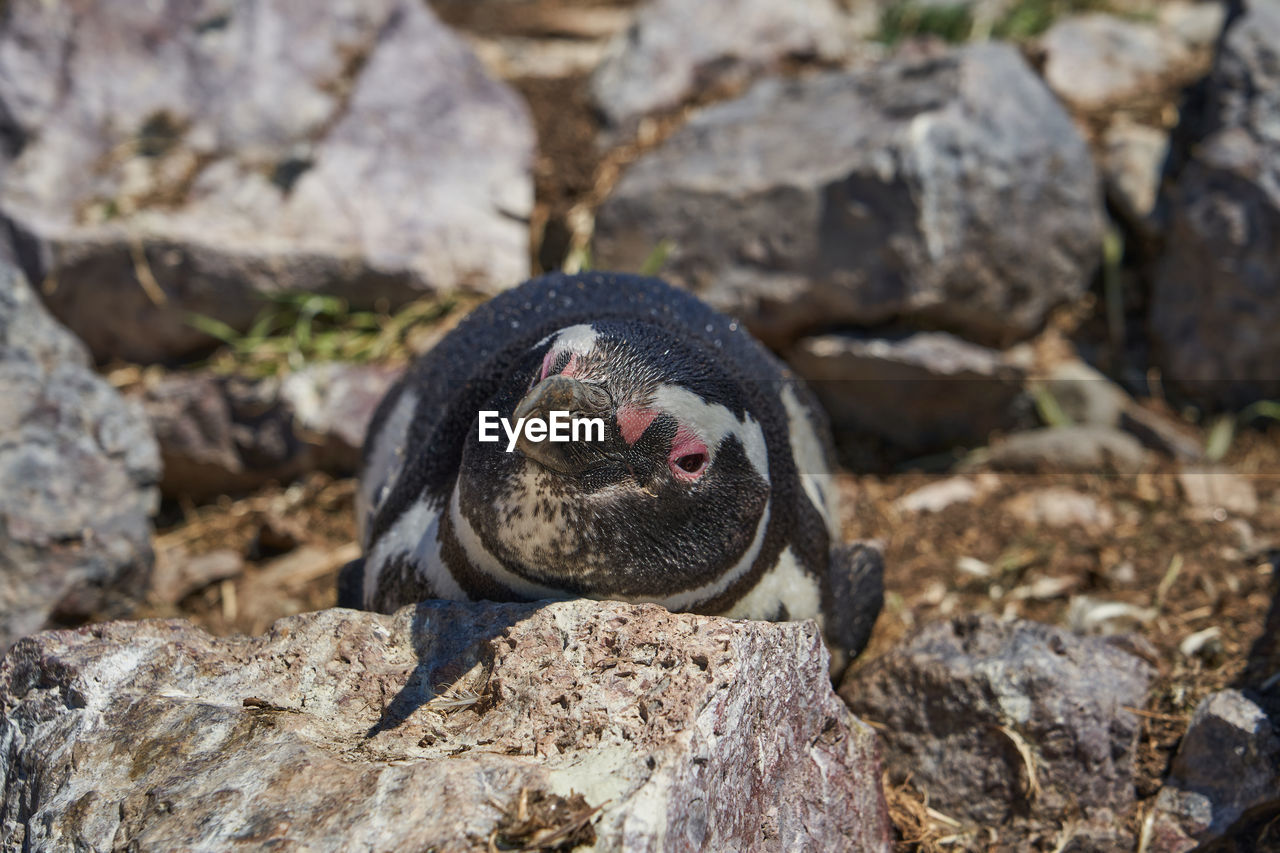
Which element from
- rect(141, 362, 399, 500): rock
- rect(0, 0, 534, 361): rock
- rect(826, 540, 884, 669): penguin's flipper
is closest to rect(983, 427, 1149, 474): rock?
rect(826, 540, 884, 669): penguin's flipper

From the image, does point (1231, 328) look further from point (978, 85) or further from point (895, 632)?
point (895, 632)

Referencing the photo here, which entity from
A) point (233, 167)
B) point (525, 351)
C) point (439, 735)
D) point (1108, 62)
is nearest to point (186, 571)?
point (233, 167)

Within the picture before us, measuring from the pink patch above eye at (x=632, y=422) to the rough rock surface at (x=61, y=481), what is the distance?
2.30 m

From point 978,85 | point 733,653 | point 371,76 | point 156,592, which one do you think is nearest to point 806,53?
point 978,85

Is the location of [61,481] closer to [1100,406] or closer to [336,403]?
[336,403]

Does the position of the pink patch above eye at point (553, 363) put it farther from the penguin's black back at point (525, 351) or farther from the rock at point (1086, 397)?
the rock at point (1086, 397)

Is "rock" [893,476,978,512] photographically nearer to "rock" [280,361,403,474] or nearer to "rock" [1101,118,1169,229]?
"rock" [1101,118,1169,229]

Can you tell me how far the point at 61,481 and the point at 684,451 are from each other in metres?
2.44

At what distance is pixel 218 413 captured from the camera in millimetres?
4953

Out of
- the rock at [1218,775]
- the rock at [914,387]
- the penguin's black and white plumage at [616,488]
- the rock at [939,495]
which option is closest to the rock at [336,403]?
the penguin's black and white plumage at [616,488]

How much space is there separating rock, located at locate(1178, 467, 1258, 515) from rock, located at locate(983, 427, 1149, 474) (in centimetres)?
21

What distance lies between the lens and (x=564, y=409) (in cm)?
213

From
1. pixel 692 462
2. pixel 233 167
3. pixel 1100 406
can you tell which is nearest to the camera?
pixel 692 462

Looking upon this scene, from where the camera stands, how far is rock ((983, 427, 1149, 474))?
15.5ft
